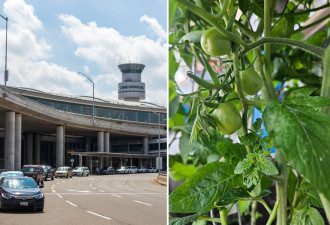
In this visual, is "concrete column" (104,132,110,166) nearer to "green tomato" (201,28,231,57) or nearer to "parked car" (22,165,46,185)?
"parked car" (22,165,46,185)

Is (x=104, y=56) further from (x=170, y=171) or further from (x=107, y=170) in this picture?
(x=170, y=171)

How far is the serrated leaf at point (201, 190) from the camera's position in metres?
0.21

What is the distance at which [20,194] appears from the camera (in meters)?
2.42

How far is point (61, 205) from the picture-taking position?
2.51 meters

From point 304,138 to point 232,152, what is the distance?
0.29 feet

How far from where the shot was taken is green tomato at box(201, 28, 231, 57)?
181mm

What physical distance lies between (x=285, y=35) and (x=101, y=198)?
2470 mm

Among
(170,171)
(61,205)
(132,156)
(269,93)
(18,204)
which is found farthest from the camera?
(132,156)

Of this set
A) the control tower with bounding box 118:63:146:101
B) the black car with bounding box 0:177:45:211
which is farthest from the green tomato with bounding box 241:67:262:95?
the black car with bounding box 0:177:45:211

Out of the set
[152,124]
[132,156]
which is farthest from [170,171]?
[132,156]

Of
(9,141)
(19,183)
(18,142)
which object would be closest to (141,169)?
(19,183)

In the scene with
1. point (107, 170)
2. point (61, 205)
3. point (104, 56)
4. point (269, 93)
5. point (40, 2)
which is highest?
point (40, 2)

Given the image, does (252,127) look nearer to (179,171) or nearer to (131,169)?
(179,171)

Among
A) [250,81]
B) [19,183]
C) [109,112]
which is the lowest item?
[19,183]
